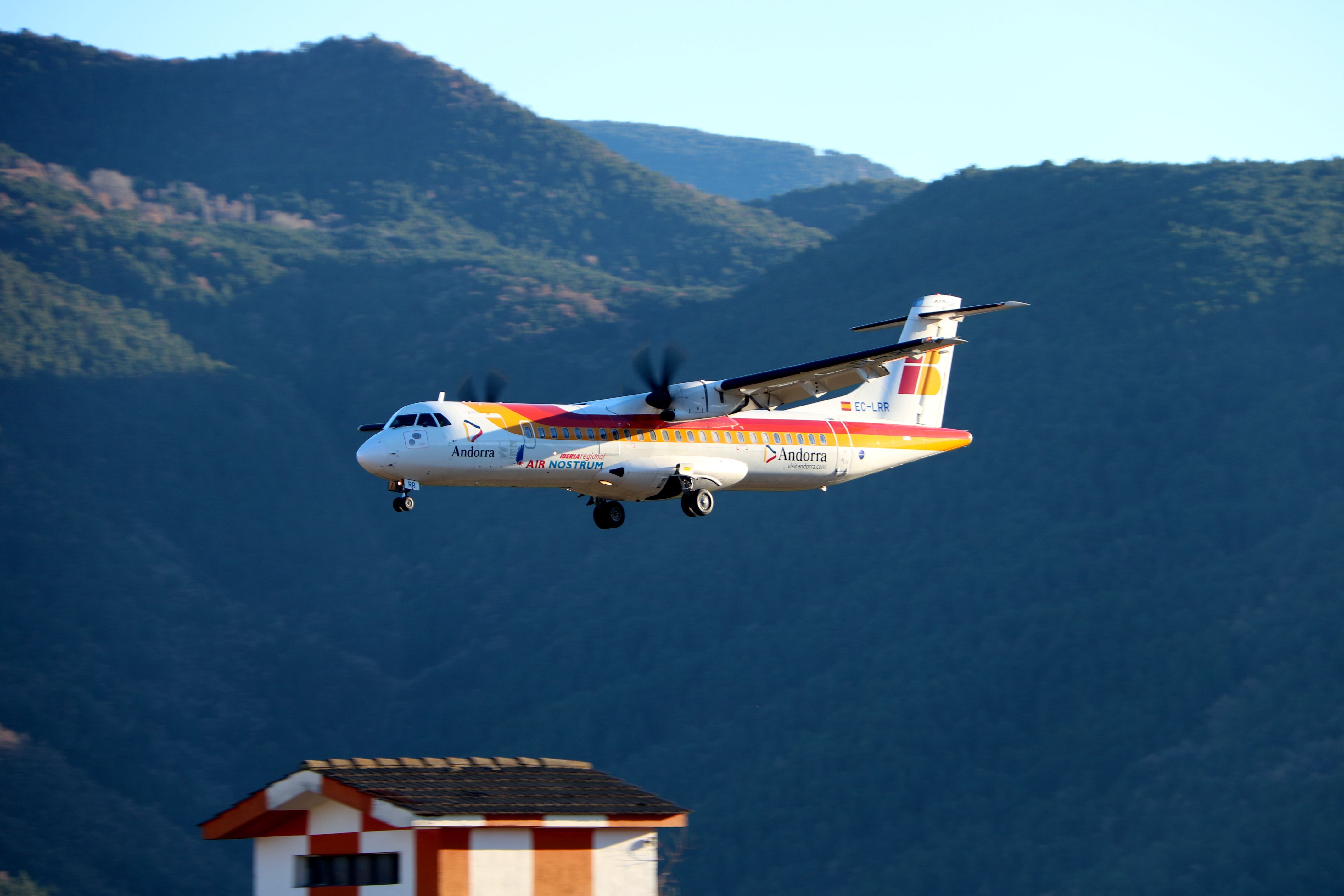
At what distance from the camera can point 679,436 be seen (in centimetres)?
2925

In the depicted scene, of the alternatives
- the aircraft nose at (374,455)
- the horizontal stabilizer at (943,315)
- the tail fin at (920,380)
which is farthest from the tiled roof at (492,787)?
the tail fin at (920,380)

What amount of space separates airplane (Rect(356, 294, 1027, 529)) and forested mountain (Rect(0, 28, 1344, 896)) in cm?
4018

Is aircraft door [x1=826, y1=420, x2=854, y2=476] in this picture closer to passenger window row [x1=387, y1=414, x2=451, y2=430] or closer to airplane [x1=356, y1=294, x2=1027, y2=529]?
airplane [x1=356, y1=294, x2=1027, y2=529]

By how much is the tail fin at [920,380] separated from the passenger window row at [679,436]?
9.23 feet

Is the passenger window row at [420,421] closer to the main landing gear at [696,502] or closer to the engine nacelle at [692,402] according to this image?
the engine nacelle at [692,402]

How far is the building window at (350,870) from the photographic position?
18969 mm

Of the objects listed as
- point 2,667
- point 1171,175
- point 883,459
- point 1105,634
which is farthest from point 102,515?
point 1171,175

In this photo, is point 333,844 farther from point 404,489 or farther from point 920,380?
point 920,380

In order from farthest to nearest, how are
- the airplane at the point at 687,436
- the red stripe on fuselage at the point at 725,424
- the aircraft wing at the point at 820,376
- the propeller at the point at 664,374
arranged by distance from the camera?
1. the propeller at the point at 664,374
2. the red stripe on fuselage at the point at 725,424
3. the aircraft wing at the point at 820,376
4. the airplane at the point at 687,436

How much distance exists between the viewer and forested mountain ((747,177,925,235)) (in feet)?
497

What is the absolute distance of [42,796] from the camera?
222 ft

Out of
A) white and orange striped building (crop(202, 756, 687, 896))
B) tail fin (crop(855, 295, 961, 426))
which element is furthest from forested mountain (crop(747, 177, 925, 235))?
white and orange striped building (crop(202, 756, 687, 896))

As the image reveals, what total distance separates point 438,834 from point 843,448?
15.4 meters

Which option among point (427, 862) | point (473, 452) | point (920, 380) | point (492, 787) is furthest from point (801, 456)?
point (427, 862)
